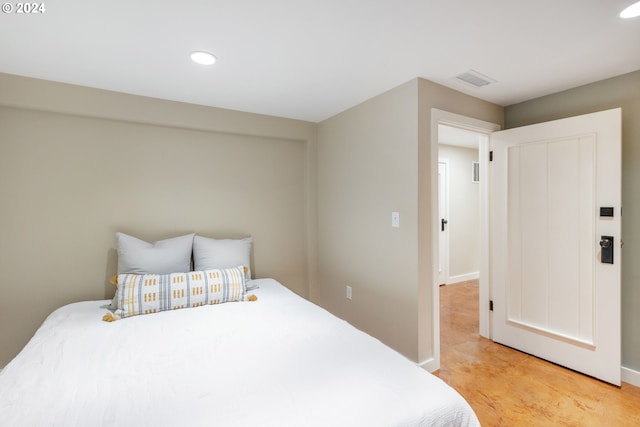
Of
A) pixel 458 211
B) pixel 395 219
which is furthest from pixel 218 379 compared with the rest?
pixel 458 211

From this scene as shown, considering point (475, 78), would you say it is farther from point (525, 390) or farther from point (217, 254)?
point (217, 254)

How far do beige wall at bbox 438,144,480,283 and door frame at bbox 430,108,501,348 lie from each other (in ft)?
6.64

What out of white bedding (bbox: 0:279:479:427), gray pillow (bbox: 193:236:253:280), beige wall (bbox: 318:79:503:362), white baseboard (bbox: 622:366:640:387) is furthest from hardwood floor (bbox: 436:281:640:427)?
gray pillow (bbox: 193:236:253:280)

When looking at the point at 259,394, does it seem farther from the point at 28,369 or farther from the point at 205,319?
the point at 28,369

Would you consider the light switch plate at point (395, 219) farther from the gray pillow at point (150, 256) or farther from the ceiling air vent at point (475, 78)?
the gray pillow at point (150, 256)

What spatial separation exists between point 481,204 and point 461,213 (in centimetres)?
232

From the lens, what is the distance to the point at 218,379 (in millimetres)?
1225

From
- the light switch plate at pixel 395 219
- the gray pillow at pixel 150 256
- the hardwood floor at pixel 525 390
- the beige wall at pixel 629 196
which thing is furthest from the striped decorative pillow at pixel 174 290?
the beige wall at pixel 629 196

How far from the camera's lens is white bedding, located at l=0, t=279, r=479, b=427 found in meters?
1.01

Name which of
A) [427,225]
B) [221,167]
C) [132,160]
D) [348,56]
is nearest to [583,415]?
[427,225]

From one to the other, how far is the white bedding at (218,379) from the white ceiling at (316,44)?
65.4 inches

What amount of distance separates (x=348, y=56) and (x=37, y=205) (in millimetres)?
2525

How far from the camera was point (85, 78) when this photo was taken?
214cm

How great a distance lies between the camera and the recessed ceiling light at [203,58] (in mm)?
1814
